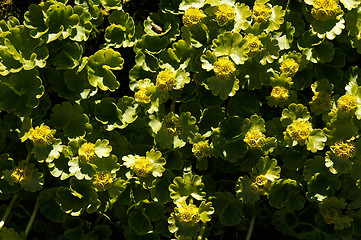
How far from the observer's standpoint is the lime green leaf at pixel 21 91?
218cm

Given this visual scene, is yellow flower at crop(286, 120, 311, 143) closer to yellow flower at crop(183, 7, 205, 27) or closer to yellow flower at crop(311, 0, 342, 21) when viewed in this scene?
yellow flower at crop(311, 0, 342, 21)

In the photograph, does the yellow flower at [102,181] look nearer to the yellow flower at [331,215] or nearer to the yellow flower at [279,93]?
the yellow flower at [279,93]

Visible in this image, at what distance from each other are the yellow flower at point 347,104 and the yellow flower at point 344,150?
0.13 metres

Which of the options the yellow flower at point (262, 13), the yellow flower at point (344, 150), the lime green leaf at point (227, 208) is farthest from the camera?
the lime green leaf at point (227, 208)

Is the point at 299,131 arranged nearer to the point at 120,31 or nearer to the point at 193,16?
the point at 193,16

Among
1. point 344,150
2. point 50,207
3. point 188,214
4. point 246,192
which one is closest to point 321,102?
point 344,150

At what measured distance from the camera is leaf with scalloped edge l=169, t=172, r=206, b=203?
220 centimetres

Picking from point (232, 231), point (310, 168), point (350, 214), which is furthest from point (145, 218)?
point (350, 214)

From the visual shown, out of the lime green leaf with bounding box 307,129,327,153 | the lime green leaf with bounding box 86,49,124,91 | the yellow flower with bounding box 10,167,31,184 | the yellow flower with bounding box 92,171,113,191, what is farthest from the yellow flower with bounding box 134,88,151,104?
the lime green leaf with bounding box 307,129,327,153

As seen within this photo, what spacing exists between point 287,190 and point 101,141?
83 centimetres

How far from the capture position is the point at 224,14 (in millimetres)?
2158

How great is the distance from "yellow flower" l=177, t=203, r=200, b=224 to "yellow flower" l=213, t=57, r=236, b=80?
0.55 metres

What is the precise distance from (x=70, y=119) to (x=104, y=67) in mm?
272

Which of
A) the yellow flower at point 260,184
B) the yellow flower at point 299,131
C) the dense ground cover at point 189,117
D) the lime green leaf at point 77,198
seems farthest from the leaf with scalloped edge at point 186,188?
the yellow flower at point 299,131
